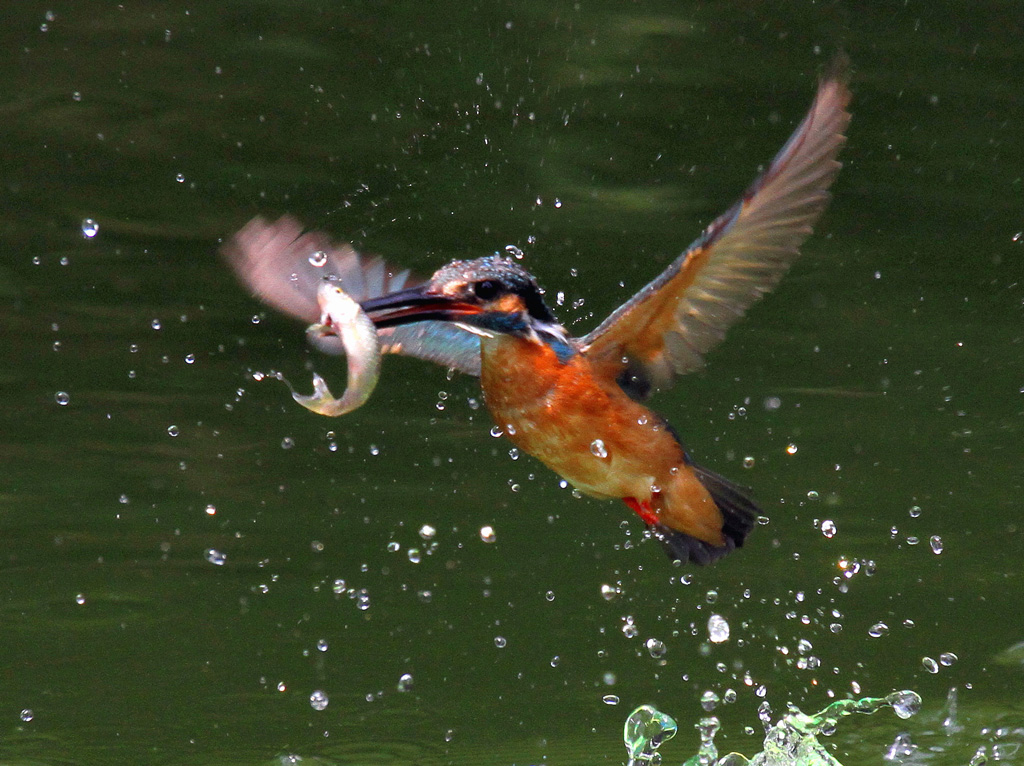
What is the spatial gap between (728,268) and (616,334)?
1.01 feet

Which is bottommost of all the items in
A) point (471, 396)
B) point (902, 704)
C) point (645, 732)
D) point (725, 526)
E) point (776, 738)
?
point (776, 738)

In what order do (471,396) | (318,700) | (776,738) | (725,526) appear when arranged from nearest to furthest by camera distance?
1. (725,526)
2. (776,738)
3. (471,396)
4. (318,700)

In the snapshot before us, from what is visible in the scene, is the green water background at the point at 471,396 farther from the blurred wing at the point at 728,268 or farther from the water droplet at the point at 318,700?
the blurred wing at the point at 728,268

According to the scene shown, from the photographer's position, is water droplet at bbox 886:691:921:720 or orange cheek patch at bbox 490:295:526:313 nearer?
orange cheek patch at bbox 490:295:526:313

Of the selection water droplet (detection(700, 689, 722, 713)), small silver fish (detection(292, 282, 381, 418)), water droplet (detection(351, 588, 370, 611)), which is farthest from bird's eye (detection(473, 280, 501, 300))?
water droplet (detection(700, 689, 722, 713))

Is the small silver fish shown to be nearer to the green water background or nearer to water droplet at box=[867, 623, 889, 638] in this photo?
the green water background

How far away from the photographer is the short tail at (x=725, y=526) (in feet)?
10.2

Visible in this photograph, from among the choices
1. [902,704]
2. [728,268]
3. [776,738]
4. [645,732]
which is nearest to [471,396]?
[645,732]

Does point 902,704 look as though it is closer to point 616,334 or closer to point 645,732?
point 645,732

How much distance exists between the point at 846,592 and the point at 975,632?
0.65 meters

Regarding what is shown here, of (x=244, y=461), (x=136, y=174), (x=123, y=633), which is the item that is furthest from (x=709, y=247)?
(x=123, y=633)

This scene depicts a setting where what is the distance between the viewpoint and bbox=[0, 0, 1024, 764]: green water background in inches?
131

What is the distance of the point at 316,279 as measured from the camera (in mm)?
2996

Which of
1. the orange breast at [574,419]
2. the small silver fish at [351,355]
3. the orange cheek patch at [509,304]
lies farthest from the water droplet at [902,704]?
the small silver fish at [351,355]
